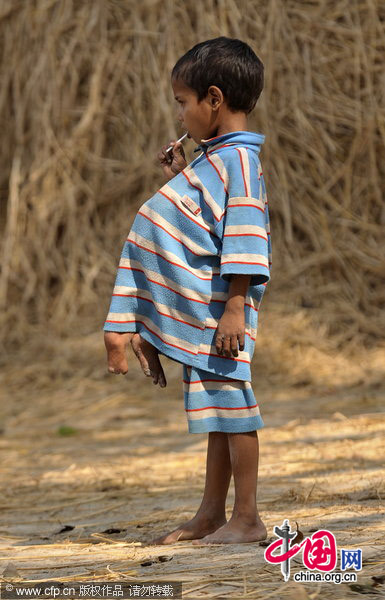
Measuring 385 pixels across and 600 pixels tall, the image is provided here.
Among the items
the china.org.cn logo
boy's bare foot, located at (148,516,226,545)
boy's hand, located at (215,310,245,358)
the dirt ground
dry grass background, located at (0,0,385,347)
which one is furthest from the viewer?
dry grass background, located at (0,0,385,347)

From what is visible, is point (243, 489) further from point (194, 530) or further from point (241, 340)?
point (241, 340)

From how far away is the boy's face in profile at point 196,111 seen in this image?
2.24 meters

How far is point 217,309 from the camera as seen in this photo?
2.22 metres

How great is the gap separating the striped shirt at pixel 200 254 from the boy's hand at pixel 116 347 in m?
0.02

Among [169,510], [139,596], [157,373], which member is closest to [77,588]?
[139,596]

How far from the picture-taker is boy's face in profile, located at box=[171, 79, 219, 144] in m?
2.24

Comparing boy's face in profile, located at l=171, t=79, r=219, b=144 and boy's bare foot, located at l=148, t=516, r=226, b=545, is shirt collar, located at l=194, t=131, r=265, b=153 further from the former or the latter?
boy's bare foot, located at l=148, t=516, r=226, b=545

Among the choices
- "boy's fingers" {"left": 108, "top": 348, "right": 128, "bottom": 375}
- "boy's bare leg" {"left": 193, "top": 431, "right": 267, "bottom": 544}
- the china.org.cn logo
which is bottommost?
the china.org.cn logo

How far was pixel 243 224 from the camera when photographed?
7.10 ft

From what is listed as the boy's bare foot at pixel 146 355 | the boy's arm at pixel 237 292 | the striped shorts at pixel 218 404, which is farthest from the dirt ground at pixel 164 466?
the boy's arm at pixel 237 292

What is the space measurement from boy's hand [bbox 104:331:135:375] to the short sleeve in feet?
0.82

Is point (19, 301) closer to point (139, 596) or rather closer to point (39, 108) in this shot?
point (39, 108)

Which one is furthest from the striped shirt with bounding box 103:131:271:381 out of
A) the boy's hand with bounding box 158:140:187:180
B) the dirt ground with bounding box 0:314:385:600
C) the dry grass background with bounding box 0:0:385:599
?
the dry grass background with bounding box 0:0:385:599

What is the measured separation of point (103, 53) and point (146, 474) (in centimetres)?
281
